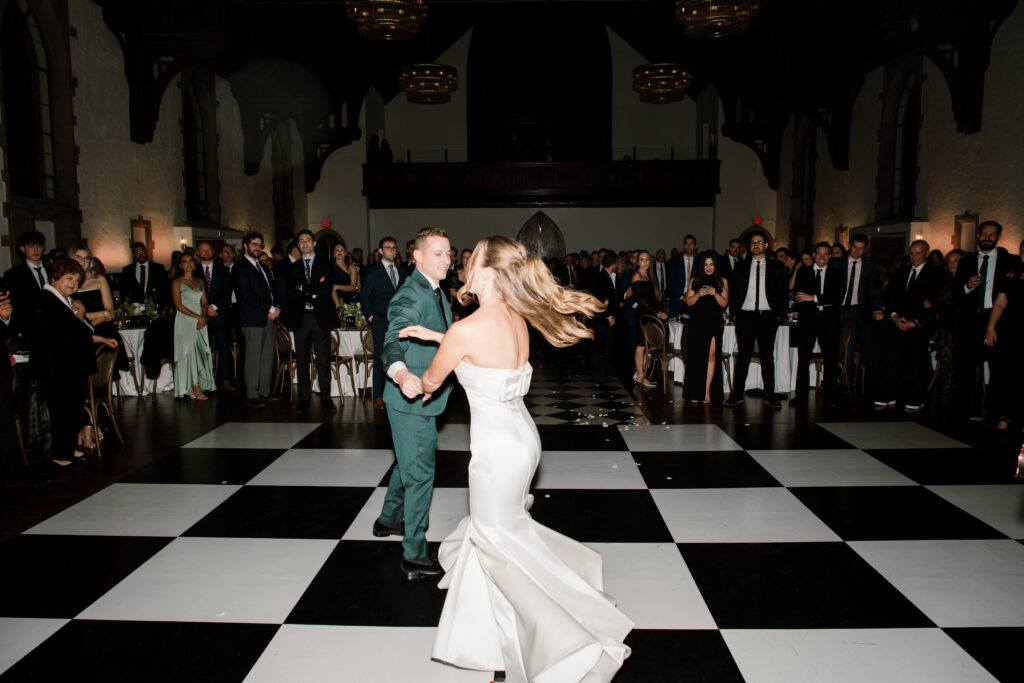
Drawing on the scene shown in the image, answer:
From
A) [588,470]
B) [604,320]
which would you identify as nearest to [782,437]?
[588,470]

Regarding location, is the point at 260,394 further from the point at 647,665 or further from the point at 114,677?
the point at 647,665

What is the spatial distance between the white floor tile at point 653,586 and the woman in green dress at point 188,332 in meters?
5.17

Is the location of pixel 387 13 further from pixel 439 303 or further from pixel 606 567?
pixel 606 567

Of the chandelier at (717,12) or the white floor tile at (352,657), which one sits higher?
the chandelier at (717,12)

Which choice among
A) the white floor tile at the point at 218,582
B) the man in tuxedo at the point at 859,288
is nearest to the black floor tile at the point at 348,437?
the white floor tile at the point at 218,582

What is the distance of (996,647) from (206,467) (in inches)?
167

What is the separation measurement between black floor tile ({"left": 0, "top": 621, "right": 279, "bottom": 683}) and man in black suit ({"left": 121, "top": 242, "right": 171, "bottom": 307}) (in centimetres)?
652

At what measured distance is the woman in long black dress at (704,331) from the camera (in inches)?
249

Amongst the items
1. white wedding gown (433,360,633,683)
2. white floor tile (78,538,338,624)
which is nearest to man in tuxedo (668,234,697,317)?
white floor tile (78,538,338,624)

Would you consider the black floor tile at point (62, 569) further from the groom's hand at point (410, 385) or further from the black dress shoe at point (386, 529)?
the groom's hand at point (410, 385)

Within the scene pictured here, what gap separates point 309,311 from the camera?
20.8 feet

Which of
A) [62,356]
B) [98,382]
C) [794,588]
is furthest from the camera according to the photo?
[98,382]

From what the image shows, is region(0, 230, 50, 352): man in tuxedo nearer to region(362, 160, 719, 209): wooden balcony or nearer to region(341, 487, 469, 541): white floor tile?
region(341, 487, 469, 541): white floor tile

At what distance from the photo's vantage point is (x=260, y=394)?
261 inches
